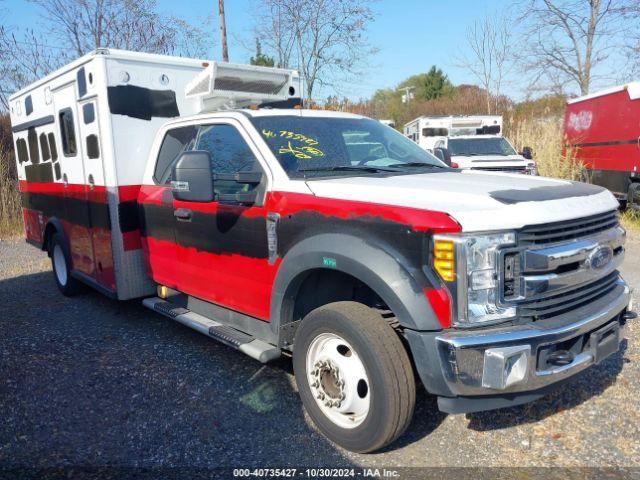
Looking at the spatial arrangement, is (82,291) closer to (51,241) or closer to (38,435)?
(51,241)

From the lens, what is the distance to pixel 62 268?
684 cm

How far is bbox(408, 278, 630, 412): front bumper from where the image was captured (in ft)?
8.47

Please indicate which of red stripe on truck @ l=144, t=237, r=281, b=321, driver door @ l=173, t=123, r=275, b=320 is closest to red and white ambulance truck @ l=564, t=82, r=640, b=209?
driver door @ l=173, t=123, r=275, b=320

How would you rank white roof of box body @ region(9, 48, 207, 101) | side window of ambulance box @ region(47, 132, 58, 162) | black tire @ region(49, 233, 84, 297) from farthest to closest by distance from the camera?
black tire @ region(49, 233, 84, 297) < side window of ambulance box @ region(47, 132, 58, 162) < white roof of box body @ region(9, 48, 207, 101)

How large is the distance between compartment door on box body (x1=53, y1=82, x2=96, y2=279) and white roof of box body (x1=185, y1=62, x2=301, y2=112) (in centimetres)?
130

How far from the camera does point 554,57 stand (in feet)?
68.8

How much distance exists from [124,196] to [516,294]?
380 cm

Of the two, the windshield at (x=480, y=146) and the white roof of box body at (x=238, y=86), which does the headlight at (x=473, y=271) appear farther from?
the windshield at (x=480, y=146)

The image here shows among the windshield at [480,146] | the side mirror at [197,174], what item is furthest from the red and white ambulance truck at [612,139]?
the side mirror at [197,174]

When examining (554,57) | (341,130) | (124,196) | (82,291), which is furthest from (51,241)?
(554,57)

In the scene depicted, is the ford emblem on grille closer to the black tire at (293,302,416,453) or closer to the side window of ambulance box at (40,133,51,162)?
the black tire at (293,302,416,453)

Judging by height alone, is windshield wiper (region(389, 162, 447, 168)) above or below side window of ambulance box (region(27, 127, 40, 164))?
below

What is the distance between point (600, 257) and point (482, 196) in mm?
839

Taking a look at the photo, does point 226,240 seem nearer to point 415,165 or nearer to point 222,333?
point 222,333
